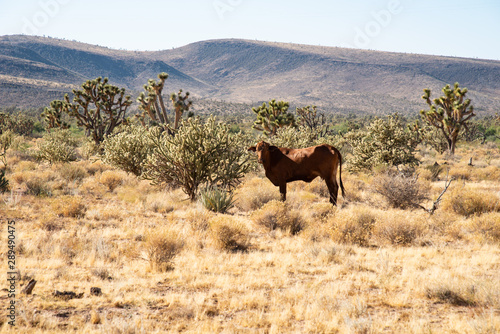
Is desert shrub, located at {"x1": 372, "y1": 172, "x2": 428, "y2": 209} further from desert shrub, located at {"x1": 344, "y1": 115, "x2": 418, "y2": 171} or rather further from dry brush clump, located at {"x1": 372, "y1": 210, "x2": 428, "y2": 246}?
desert shrub, located at {"x1": 344, "y1": 115, "x2": 418, "y2": 171}

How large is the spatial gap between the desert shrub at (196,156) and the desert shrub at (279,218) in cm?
274

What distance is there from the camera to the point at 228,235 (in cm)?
742

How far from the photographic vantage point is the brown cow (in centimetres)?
1103

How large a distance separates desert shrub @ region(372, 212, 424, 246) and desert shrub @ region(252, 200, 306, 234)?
6.07ft

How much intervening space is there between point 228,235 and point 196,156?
3.94 meters

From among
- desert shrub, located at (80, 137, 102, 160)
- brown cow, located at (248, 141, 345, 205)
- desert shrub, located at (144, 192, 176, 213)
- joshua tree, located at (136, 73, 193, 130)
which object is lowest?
desert shrub, located at (80, 137, 102, 160)

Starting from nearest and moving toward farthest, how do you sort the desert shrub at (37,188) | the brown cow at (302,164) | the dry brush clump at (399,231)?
the dry brush clump at (399,231) < the brown cow at (302,164) < the desert shrub at (37,188)

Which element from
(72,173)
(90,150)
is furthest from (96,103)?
(72,173)

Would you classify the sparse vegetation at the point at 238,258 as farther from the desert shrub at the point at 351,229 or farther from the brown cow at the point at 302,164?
the brown cow at the point at 302,164

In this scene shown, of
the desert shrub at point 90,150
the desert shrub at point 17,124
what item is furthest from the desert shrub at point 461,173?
the desert shrub at point 17,124

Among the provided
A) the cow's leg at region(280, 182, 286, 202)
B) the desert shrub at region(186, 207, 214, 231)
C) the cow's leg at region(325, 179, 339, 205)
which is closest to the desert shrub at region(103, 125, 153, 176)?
the cow's leg at region(280, 182, 286, 202)

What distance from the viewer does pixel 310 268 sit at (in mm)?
6344

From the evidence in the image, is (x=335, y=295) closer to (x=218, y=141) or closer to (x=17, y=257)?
(x=17, y=257)

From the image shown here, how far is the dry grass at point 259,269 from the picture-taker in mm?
4445
